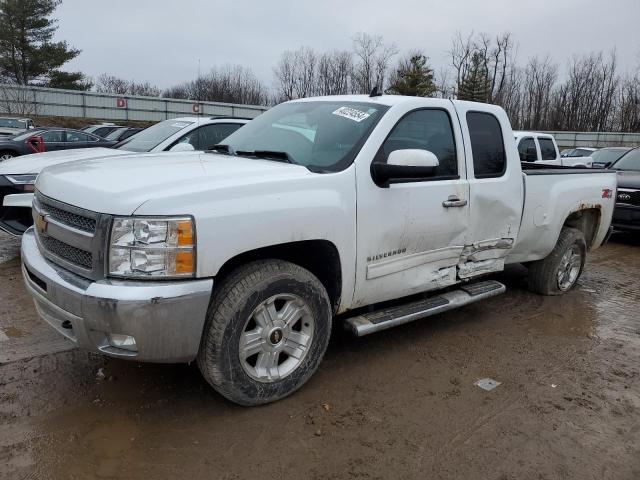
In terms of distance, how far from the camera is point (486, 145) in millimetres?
4352

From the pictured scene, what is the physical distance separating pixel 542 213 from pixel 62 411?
14.2ft

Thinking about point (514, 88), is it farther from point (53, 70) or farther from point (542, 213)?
point (542, 213)

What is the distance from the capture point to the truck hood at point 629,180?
29.0ft

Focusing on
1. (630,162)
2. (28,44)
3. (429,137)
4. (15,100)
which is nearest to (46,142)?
(429,137)

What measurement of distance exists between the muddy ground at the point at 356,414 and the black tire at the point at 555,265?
3.80 ft

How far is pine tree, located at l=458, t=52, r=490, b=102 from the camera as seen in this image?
149 feet

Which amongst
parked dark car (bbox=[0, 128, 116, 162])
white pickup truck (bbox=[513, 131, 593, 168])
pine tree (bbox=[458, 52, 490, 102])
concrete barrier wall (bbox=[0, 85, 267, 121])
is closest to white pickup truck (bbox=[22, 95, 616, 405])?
white pickup truck (bbox=[513, 131, 593, 168])

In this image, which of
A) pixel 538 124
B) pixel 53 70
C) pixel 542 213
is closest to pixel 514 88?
pixel 538 124

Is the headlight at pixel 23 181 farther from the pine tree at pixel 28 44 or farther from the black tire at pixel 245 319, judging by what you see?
the pine tree at pixel 28 44

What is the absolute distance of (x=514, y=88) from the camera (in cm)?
5744

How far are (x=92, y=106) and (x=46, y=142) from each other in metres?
28.2

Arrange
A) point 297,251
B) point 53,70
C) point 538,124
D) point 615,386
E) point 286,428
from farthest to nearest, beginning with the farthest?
point 538,124
point 53,70
point 615,386
point 297,251
point 286,428

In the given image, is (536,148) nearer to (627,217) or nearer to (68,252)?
(627,217)

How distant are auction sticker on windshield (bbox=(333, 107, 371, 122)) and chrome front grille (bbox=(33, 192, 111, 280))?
191cm
